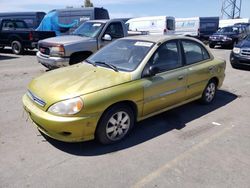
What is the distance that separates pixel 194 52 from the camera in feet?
16.9

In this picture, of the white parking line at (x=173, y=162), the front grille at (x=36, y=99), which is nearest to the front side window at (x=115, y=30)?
the front grille at (x=36, y=99)

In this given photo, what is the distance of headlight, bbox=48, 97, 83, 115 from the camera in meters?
3.29

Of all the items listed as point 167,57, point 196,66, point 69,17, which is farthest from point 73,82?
point 69,17

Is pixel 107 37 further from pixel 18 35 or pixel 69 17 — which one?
pixel 69 17

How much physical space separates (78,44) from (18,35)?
7323mm

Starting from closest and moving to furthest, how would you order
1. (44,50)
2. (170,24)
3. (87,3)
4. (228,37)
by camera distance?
1. (44,50)
2. (228,37)
3. (170,24)
4. (87,3)

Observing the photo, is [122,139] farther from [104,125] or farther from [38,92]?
[38,92]

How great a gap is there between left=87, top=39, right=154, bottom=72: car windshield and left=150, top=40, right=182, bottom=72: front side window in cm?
19

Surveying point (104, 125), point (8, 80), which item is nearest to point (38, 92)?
point (104, 125)

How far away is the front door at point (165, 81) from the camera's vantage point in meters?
4.08

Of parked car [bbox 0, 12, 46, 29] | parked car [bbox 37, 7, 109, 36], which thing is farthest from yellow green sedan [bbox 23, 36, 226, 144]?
parked car [bbox 0, 12, 46, 29]

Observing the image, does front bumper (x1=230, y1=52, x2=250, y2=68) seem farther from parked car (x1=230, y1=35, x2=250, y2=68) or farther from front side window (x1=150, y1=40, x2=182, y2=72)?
front side window (x1=150, y1=40, x2=182, y2=72)

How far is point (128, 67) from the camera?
410 centimetres

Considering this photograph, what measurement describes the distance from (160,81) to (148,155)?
4.17 ft
